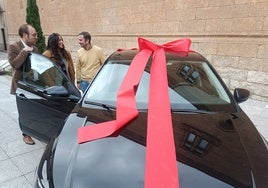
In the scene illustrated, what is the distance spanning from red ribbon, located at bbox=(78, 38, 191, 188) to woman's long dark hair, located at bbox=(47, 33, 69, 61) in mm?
1474

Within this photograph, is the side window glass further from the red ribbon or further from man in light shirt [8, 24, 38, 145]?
the red ribbon

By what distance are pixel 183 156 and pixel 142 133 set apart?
329mm

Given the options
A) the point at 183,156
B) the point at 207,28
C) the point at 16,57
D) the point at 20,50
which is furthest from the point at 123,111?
the point at 207,28

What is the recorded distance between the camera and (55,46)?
12.1 feet

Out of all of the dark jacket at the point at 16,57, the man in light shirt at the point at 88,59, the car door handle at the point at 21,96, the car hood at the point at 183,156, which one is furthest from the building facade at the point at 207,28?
the car door handle at the point at 21,96

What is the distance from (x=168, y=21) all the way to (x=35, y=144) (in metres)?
4.81

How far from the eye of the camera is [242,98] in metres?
2.61

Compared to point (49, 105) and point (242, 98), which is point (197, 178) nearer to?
point (242, 98)

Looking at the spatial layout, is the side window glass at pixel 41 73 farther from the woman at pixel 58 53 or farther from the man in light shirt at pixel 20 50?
the woman at pixel 58 53

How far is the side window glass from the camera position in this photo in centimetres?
305

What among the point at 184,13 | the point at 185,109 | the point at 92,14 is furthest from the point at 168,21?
the point at 185,109

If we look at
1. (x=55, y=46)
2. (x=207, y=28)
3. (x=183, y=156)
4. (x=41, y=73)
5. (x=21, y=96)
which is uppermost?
(x=207, y=28)

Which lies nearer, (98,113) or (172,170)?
(172,170)

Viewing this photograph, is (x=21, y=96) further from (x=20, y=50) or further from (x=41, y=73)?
(x=20, y=50)
